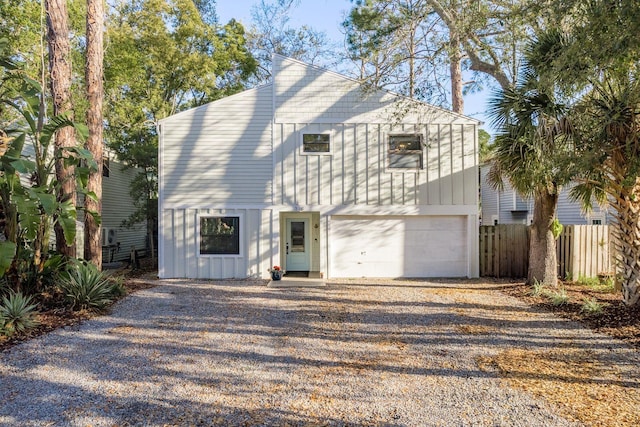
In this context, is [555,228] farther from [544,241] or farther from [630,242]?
[630,242]

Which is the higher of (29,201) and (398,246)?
(29,201)

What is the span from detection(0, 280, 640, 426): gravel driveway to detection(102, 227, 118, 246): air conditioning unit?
8.67 metres

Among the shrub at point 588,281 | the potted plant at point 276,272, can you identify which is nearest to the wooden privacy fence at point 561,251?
the shrub at point 588,281

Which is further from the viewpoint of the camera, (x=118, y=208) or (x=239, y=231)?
(x=118, y=208)

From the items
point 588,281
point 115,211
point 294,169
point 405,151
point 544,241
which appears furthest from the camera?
point 115,211

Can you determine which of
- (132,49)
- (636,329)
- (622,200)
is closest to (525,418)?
(636,329)

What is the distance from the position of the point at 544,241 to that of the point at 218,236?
889 cm

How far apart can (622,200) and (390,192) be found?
577 cm

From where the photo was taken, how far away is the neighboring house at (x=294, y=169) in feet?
39.0

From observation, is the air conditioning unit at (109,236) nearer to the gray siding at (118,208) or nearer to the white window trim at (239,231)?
the gray siding at (118,208)

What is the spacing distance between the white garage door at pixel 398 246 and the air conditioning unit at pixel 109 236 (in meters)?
9.65

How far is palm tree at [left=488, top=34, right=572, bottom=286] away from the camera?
7.77 m

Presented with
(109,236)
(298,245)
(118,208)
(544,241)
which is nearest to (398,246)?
(298,245)

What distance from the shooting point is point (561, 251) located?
11281 mm
